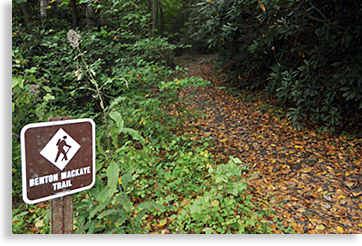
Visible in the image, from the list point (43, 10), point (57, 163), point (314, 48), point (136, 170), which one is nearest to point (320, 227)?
point (136, 170)

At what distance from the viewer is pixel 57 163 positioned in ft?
4.45

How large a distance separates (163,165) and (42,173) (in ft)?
10.8

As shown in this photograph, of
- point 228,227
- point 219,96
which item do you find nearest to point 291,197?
point 228,227

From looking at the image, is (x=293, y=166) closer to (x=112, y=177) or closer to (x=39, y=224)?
(x=112, y=177)

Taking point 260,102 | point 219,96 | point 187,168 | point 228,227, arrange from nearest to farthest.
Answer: point 228,227 → point 187,168 → point 260,102 → point 219,96

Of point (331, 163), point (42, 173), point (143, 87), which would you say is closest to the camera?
point (42, 173)

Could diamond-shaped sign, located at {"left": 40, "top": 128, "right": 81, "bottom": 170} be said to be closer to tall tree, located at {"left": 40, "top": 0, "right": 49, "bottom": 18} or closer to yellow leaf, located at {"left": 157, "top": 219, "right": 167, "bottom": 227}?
yellow leaf, located at {"left": 157, "top": 219, "right": 167, "bottom": 227}

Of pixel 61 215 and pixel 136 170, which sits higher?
pixel 61 215

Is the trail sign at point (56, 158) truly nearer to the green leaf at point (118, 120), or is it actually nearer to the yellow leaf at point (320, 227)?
the green leaf at point (118, 120)

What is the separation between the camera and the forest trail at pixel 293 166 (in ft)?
11.5

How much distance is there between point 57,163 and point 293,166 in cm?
488

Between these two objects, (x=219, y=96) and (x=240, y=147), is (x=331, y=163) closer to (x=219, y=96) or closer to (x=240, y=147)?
(x=240, y=147)

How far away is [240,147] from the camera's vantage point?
570 centimetres

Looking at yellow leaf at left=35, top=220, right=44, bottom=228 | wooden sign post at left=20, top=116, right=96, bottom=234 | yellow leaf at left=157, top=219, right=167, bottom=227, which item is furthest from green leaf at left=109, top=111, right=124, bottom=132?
yellow leaf at left=35, top=220, right=44, bottom=228
